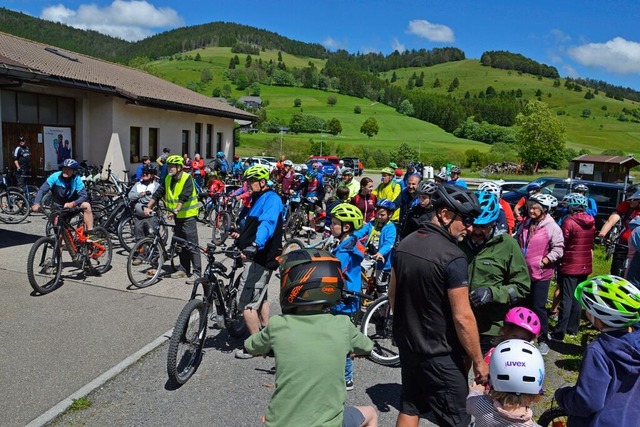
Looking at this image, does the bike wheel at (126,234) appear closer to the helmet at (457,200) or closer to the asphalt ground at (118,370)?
the asphalt ground at (118,370)

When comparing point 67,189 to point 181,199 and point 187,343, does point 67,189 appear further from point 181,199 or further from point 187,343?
point 187,343

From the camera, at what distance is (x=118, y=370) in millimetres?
4914

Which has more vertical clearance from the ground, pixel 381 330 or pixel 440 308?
pixel 440 308

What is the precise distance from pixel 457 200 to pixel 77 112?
2028cm

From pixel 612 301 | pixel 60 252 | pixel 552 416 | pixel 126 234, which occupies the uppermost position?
pixel 612 301

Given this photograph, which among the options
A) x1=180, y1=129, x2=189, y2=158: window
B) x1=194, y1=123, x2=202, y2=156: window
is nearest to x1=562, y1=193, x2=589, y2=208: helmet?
x1=180, y1=129, x2=189, y2=158: window

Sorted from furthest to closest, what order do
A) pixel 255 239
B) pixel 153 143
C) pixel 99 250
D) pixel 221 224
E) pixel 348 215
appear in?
pixel 153 143 < pixel 221 224 < pixel 99 250 < pixel 255 239 < pixel 348 215

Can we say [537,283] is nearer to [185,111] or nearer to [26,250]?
[26,250]

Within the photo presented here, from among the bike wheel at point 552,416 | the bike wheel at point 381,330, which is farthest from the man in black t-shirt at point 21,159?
the bike wheel at point 552,416

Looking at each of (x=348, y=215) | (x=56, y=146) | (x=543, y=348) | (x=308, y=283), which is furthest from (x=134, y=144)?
(x=308, y=283)

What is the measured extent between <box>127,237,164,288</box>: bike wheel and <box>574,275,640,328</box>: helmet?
259 inches

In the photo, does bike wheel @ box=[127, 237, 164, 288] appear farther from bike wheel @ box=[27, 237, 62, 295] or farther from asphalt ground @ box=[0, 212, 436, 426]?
bike wheel @ box=[27, 237, 62, 295]

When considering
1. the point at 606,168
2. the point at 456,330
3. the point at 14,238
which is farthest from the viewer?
the point at 606,168

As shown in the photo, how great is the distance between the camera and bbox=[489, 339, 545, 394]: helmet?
2.61 m
